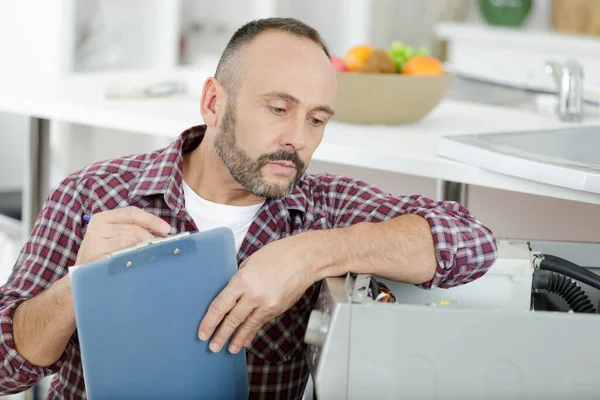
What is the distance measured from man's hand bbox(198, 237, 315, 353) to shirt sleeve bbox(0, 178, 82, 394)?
30 centimetres

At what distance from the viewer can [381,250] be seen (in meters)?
1.25

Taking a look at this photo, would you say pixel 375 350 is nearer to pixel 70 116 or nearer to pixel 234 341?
pixel 234 341

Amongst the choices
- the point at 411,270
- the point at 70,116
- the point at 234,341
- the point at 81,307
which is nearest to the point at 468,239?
the point at 411,270

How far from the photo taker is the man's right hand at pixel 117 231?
1106 mm

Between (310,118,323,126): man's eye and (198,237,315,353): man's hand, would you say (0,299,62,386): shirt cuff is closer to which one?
(198,237,315,353): man's hand

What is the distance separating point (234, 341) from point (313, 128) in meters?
0.37

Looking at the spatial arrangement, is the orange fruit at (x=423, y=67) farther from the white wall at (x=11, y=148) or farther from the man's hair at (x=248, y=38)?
the white wall at (x=11, y=148)

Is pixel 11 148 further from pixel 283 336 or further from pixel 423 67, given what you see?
pixel 283 336

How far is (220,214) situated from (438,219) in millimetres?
327

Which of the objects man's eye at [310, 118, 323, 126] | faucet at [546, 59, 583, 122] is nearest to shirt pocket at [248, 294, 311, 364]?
man's eye at [310, 118, 323, 126]

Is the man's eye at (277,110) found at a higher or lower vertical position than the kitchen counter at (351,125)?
higher

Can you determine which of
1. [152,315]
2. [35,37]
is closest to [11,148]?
[35,37]

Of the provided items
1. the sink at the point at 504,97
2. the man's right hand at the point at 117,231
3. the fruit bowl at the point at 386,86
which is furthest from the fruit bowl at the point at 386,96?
the man's right hand at the point at 117,231

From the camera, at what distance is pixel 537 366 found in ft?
3.05
